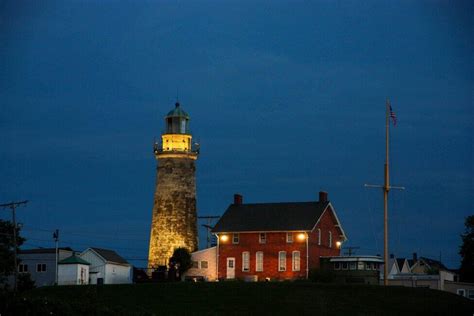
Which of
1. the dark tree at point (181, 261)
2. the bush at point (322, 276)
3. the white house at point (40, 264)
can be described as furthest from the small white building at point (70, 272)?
the bush at point (322, 276)

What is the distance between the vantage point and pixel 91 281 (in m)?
77.9

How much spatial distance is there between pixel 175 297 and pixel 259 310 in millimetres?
7105

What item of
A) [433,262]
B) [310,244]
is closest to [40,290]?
[310,244]

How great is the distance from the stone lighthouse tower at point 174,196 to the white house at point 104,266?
10.0ft

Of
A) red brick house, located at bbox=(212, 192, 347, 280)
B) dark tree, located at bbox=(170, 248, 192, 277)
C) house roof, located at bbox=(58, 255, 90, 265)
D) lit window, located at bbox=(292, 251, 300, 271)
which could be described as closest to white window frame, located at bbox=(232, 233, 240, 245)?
red brick house, located at bbox=(212, 192, 347, 280)

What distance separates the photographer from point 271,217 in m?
78.8

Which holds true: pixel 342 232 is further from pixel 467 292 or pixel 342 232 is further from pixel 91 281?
pixel 91 281

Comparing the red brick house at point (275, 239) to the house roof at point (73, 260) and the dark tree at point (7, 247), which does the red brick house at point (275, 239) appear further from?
the dark tree at point (7, 247)

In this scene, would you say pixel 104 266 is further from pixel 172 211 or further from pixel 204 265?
pixel 204 265

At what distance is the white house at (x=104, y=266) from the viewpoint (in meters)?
78.5

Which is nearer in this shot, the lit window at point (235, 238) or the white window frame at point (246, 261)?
the white window frame at point (246, 261)

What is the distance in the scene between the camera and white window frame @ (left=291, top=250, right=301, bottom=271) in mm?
74875

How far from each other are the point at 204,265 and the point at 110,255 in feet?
27.0

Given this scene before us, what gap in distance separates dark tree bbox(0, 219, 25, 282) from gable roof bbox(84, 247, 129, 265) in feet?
28.9
